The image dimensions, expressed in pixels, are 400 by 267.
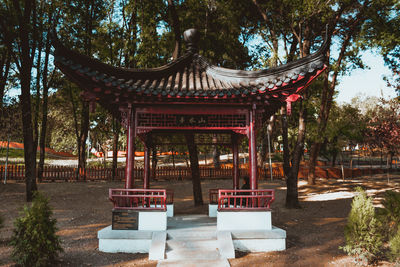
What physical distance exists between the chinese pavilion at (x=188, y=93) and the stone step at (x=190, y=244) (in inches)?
69.0

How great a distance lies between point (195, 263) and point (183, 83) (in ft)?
14.9

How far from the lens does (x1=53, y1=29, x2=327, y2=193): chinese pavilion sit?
605 centimetres

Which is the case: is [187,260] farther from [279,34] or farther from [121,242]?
[279,34]

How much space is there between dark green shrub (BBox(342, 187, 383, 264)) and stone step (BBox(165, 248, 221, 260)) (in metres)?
2.88

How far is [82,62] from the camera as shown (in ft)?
20.1

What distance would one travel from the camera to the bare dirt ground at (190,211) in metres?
5.81

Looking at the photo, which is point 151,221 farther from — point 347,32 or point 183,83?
point 347,32

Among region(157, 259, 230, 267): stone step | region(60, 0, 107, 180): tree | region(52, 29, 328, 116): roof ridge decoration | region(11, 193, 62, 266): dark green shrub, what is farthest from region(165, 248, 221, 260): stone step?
region(60, 0, 107, 180): tree

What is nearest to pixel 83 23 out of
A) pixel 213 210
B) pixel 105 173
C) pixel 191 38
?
pixel 105 173

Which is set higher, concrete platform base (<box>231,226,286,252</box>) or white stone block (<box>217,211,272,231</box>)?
white stone block (<box>217,211,272,231</box>)

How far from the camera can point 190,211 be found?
1141cm

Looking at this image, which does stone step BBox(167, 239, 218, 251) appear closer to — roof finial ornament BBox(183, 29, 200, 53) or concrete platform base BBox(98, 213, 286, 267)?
concrete platform base BBox(98, 213, 286, 267)

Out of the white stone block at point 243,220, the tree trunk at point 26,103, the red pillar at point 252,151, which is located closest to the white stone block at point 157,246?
the white stone block at point 243,220

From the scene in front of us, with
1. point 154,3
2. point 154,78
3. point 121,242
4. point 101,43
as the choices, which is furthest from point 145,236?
point 101,43
